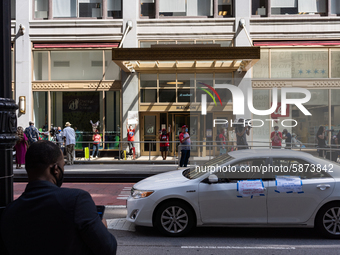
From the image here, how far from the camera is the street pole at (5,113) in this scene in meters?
2.40

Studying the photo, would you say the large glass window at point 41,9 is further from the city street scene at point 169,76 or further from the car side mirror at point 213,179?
the car side mirror at point 213,179

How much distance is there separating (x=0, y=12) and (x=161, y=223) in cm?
426

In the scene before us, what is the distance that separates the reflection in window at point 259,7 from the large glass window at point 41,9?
11974 millimetres

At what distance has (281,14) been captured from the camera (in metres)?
19.1

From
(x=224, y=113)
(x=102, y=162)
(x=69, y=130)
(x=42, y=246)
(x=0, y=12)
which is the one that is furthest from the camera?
(x=224, y=113)

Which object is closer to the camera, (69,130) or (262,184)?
(262,184)

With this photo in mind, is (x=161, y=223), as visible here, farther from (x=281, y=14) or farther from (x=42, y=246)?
(x=281, y=14)

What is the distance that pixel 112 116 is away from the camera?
63.6 ft

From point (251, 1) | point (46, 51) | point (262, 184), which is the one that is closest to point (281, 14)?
point (251, 1)

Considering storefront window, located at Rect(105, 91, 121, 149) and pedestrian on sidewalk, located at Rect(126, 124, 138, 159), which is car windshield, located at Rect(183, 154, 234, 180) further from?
storefront window, located at Rect(105, 91, 121, 149)

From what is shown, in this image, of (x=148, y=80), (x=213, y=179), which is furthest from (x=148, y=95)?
(x=213, y=179)

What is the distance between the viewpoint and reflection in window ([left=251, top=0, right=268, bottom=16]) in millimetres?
19125

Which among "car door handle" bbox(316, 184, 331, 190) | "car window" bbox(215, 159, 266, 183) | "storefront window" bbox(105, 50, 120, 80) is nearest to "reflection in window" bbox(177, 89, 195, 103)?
"storefront window" bbox(105, 50, 120, 80)

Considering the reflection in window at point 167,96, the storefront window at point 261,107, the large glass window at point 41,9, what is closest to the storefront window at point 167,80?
the reflection in window at point 167,96
